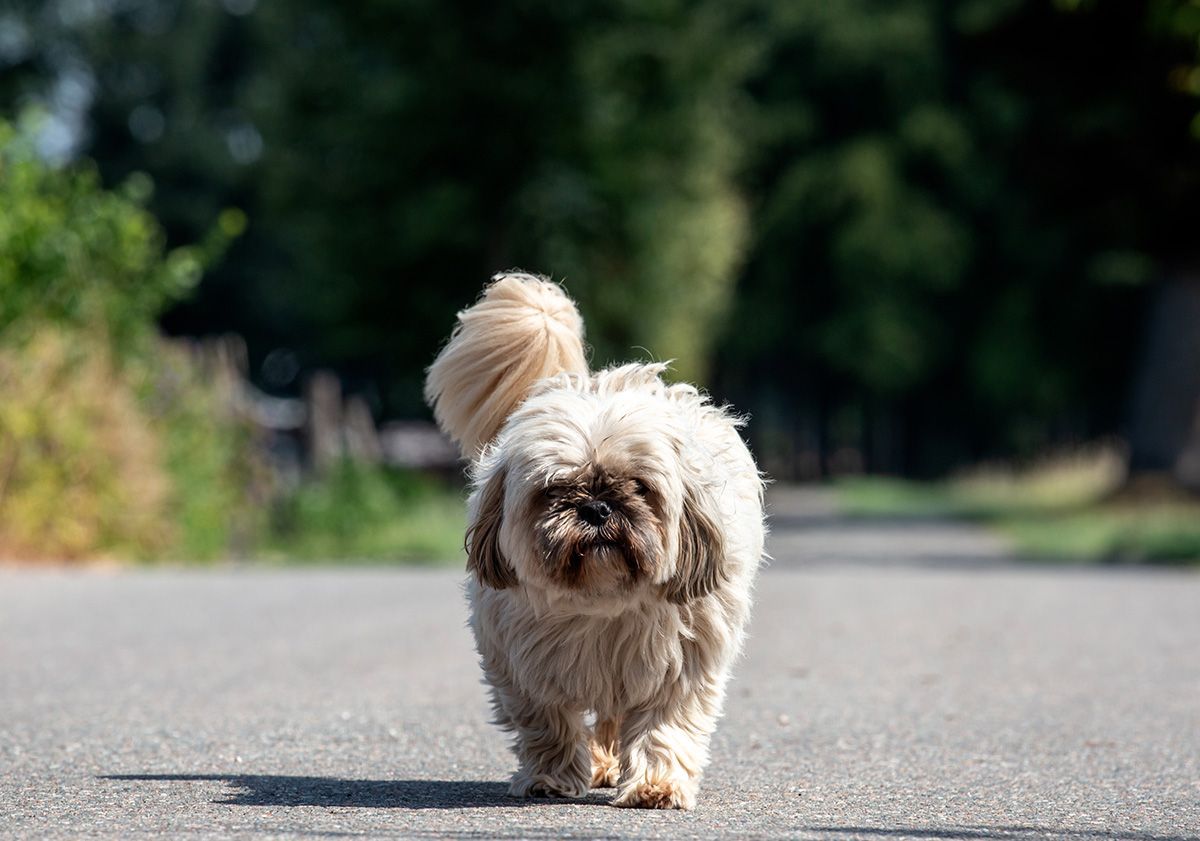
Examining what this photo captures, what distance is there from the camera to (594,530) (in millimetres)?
6062

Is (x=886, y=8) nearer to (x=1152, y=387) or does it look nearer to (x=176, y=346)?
(x=1152, y=387)

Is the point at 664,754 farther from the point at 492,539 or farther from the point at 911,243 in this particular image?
the point at 911,243

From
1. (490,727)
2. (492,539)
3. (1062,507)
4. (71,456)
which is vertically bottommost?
(1062,507)

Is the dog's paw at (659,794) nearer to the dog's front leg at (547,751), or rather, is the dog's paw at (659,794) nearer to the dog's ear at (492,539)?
the dog's front leg at (547,751)

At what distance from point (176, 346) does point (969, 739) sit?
14.5 metres

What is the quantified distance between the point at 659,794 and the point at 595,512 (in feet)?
3.19

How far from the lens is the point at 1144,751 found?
793 centimetres

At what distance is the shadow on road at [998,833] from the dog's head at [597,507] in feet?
3.05

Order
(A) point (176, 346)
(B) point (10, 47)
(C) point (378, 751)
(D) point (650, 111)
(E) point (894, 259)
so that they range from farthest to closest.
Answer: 1. (B) point (10, 47)
2. (E) point (894, 259)
3. (D) point (650, 111)
4. (A) point (176, 346)
5. (C) point (378, 751)

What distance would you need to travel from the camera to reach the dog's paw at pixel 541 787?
21.6ft

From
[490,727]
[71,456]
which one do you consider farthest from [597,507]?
[71,456]

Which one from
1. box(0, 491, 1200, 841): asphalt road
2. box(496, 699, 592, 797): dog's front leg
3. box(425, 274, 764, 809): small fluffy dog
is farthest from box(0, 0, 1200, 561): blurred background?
box(496, 699, 592, 797): dog's front leg

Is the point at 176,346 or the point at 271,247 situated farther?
the point at 271,247

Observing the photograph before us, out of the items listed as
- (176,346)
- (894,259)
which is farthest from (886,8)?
(176,346)
